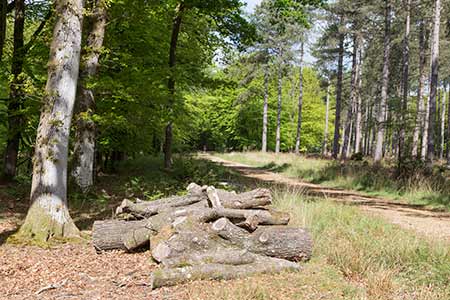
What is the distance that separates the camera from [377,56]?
118ft

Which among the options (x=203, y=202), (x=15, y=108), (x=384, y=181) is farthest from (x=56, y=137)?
(x=384, y=181)

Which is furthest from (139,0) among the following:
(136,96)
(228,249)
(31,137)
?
(228,249)

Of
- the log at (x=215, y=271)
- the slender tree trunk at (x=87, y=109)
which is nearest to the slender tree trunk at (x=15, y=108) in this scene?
the slender tree trunk at (x=87, y=109)

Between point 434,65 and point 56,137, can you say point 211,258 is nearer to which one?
point 56,137

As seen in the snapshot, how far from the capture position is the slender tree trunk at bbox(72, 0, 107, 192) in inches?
376

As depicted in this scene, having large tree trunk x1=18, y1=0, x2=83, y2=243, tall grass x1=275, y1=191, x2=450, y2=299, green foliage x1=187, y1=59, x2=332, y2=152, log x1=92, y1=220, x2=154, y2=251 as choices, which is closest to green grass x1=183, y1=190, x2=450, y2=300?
tall grass x1=275, y1=191, x2=450, y2=299

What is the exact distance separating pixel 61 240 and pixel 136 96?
498 centimetres

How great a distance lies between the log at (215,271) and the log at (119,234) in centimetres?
141

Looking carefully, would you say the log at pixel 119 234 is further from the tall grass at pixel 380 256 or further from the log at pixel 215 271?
the tall grass at pixel 380 256

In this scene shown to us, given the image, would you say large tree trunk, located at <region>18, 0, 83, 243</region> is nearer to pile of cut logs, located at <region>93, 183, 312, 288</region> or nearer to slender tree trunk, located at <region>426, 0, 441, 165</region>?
pile of cut logs, located at <region>93, 183, 312, 288</region>

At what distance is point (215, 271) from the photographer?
4867mm

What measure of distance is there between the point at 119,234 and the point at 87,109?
4.37m

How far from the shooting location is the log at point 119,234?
20.0ft

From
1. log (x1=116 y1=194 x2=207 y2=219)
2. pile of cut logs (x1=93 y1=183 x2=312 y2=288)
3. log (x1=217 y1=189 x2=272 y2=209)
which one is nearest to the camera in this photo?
pile of cut logs (x1=93 y1=183 x2=312 y2=288)
